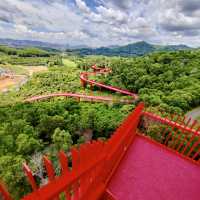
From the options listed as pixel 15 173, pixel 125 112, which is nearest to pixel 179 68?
pixel 125 112

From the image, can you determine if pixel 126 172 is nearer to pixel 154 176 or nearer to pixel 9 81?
pixel 154 176

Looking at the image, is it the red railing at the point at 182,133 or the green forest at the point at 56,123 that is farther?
the green forest at the point at 56,123

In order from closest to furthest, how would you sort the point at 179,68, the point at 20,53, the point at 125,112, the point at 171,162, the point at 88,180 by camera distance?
1. the point at 88,180
2. the point at 171,162
3. the point at 125,112
4. the point at 179,68
5. the point at 20,53

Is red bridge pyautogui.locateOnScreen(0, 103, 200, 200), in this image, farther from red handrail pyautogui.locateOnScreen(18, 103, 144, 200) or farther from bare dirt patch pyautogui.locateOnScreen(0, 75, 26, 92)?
bare dirt patch pyautogui.locateOnScreen(0, 75, 26, 92)

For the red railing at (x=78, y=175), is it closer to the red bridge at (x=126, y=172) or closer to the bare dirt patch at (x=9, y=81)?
the red bridge at (x=126, y=172)

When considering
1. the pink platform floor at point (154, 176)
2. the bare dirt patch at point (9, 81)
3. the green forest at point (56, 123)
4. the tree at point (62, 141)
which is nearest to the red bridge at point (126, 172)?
the pink platform floor at point (154, 176)

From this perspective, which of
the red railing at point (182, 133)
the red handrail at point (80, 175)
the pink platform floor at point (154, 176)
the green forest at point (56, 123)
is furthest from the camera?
the green forest at point (56, 123)

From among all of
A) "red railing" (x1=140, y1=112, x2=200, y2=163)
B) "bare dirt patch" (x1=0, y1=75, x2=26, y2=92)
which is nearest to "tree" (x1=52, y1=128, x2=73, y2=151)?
"red railing" (x1=140, y1=112, x2=200, y2=163)

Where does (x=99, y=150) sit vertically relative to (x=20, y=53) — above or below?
above

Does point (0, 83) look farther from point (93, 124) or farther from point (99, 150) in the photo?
point (99, 150)
